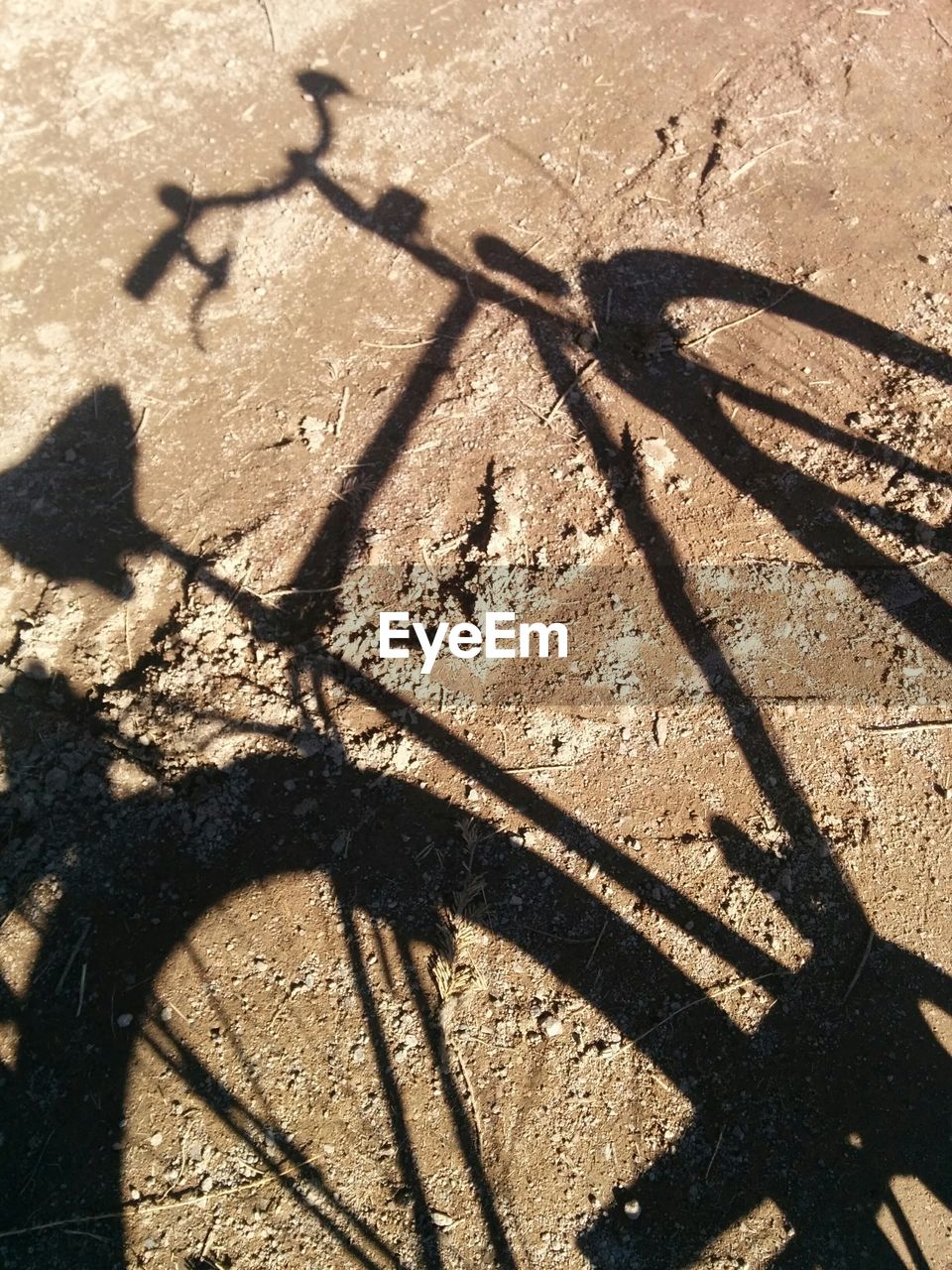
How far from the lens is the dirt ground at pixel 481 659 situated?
286 centimetres

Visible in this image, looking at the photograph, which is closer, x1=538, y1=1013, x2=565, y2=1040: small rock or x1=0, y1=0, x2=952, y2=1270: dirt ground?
x1=0, y1=0, x2=952, y2=1270: dirt ground

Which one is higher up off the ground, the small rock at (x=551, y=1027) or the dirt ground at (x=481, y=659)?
the dirt ground at (x=481, y=659)

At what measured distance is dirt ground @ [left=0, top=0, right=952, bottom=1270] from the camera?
9.38 feet

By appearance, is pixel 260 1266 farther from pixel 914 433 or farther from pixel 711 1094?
pixel 914 433

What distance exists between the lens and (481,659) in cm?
370

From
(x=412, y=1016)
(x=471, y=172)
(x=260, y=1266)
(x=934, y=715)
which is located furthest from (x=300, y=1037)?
(x=471, y=172)

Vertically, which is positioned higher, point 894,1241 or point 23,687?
point 23,687

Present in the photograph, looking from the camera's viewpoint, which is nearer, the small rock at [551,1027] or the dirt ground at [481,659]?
the dirt ground at [481,659]

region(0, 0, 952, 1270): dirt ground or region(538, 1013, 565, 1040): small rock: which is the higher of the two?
region(0, 0, 952, 1270): dirt ground

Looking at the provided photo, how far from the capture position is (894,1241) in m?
2.67

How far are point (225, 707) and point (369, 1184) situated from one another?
6.23 feet

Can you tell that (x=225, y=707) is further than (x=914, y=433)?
No

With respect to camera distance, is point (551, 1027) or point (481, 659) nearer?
point (551, 1027)

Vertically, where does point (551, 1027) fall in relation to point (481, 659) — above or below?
below
